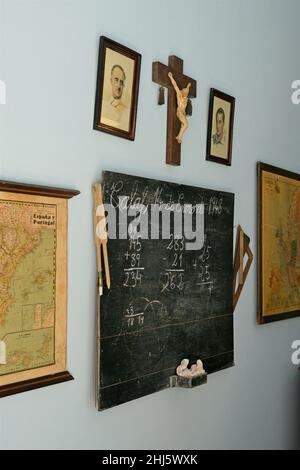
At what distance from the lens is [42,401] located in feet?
5.76

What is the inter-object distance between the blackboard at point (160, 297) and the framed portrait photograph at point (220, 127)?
8.5 inches

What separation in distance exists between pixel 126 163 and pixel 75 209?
0.36 meters

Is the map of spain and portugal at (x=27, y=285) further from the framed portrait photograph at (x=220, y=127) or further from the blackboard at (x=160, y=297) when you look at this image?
the framed portrait photograph at (x=220, y=127)

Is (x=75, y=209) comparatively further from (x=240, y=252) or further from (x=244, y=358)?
(x=244, y=358)

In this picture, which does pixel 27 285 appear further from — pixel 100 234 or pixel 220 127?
pixel 220 127

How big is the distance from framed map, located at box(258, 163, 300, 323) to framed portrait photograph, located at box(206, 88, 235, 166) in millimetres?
373

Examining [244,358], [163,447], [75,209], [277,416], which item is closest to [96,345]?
[75,209]

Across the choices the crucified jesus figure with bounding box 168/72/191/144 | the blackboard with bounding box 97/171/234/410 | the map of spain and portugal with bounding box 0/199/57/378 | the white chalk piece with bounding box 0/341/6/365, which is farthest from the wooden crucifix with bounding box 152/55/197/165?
the white chalk piece with bounding box 0/341/6/365

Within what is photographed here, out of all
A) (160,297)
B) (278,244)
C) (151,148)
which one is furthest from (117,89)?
(278,244)

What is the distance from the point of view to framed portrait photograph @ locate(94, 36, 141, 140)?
196cm

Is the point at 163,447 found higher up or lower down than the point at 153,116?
lower down

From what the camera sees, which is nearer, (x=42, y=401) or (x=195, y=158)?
(x=42, y=401)

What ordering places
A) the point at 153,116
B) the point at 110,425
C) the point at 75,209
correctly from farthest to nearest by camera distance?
the point at 153,116 → the point at 110,425 → the point at 75,209

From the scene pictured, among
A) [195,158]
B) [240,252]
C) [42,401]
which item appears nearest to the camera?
[42,401]
